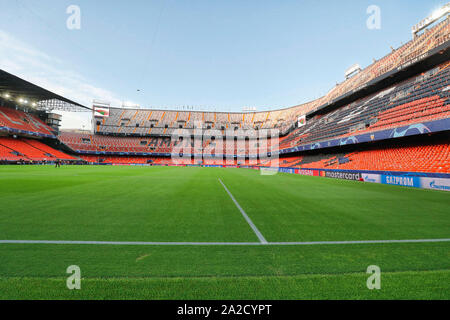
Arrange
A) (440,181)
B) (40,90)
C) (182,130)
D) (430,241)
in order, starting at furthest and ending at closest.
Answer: (182,130), (40,90), (440,181), (430,241)

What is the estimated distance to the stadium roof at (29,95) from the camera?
108 ft

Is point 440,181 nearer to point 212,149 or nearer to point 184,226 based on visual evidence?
point 184,226

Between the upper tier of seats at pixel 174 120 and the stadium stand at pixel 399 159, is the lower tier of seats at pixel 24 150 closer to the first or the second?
the upper tier of seats at pixel 174 120

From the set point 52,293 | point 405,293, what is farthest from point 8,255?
point 405,293

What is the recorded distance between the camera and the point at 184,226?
4.49 metres

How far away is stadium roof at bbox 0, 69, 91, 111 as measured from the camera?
33.0 m

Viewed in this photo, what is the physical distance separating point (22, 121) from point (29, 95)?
287 inches

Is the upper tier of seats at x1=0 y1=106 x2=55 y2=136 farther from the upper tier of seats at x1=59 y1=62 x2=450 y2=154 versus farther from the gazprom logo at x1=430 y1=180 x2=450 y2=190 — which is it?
the gazprom logo at x1=430 y1=180 x2=450 y2=190

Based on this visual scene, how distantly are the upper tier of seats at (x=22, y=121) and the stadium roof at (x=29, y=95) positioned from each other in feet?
8.59

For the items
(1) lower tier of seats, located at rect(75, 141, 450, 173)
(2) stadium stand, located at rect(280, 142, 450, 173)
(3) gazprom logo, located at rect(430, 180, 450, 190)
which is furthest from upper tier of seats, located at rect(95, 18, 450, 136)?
(3) gazprom logo, located at rect(430, 180, 450, 190)

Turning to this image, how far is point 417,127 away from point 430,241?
18366 millimetres

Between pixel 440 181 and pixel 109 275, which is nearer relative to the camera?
pixel 109 275

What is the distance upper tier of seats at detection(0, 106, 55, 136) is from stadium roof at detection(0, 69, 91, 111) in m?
Result: 2.62

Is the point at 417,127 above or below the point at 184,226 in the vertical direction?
above
